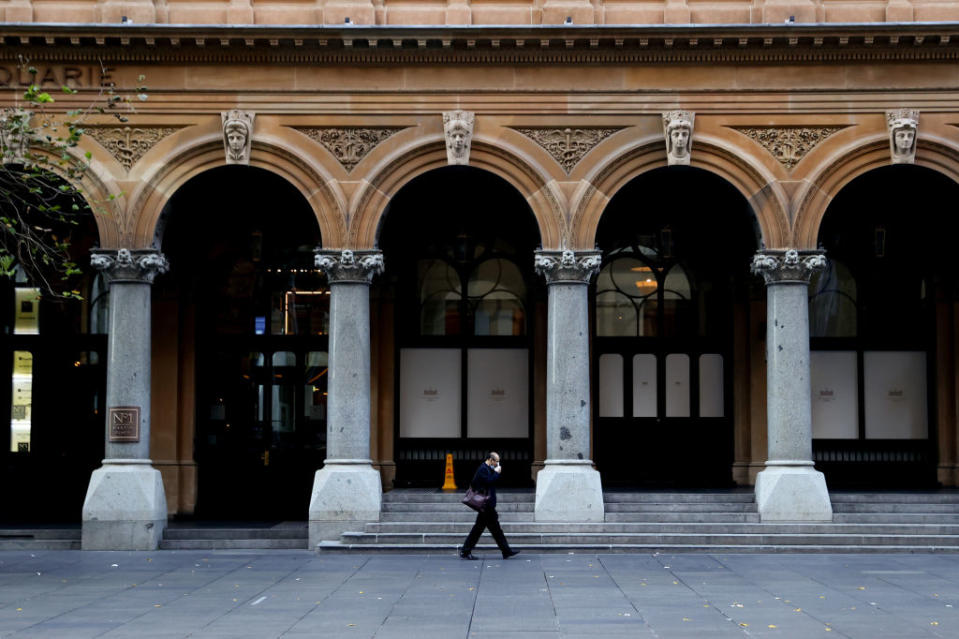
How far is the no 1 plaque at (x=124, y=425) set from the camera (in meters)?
20.2

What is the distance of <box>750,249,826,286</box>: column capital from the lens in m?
20.2

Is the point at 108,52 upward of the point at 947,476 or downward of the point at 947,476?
upward

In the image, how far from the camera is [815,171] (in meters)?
20.4

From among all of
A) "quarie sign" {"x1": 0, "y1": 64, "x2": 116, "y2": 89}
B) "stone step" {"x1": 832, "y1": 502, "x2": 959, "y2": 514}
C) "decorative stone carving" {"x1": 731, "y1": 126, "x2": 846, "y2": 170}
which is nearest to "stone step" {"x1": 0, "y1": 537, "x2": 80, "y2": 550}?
"quarie sign" {"x1": 0, "y1": 64, "x2": 116, "y2": 89}

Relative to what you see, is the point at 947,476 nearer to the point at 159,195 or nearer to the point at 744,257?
the point at 744,257

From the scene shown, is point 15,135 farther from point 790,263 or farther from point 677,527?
point 790,263

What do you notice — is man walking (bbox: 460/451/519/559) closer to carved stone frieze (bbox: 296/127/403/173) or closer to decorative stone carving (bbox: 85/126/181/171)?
carved stone frieze (bbox: 296/127/403/173)

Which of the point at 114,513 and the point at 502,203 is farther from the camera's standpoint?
the point at 502,203

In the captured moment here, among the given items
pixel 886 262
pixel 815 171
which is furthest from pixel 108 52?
pixel 886 262

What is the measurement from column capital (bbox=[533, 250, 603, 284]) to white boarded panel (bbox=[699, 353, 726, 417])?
498 cm

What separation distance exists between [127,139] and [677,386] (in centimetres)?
1146

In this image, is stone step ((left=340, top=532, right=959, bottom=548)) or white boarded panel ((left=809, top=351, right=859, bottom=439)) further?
white boarded panel ((left=809, top=351, right=859, bottom=439))

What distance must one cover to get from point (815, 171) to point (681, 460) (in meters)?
6.75

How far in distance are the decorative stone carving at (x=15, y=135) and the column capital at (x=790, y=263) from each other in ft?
38.2
